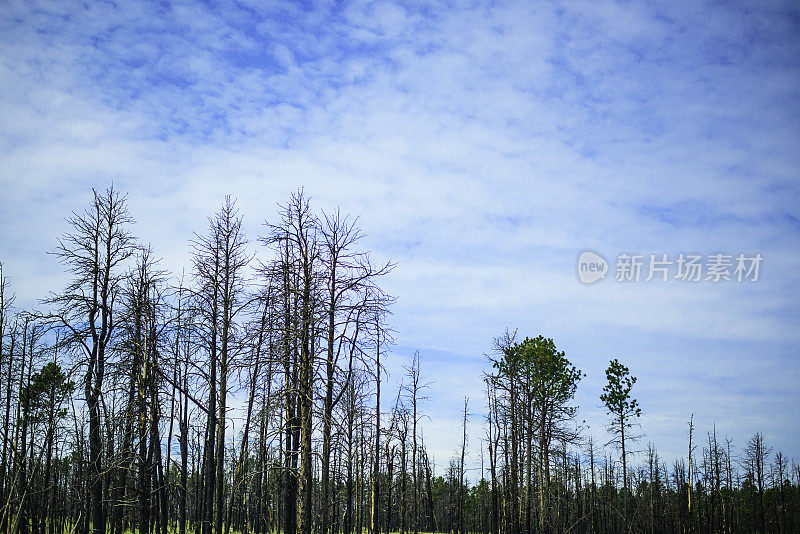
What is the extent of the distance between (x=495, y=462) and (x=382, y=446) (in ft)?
24.2

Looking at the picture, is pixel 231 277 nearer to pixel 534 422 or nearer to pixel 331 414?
pixel 331 414

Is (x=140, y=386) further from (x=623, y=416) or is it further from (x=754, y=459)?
(x=754, y=459)

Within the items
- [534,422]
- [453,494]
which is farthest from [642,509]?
[534,422]

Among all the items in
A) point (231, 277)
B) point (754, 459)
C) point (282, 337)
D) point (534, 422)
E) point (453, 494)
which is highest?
point (231, 277)

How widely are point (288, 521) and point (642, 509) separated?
54.0 m

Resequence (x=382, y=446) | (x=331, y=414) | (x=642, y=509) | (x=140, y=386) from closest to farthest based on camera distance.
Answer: (x=331, y=414), (x=140, y=386), (x=382, y=446), (x=642, y=509)

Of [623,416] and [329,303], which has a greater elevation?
[329,303]

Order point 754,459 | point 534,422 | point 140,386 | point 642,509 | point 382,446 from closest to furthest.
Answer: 1. point 140,386
2. point 534,422
3. point 382,446
4. point 754,459
5. point 642,509

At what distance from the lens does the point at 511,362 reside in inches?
1271

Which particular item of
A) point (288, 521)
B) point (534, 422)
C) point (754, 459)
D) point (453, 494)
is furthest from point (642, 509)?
point (288, 521)

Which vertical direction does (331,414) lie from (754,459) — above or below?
above

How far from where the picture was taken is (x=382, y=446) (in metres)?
34.9

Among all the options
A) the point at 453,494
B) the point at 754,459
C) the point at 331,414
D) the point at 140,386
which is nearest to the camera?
the point at 331,414

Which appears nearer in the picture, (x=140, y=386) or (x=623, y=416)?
(x=140, y=386)
